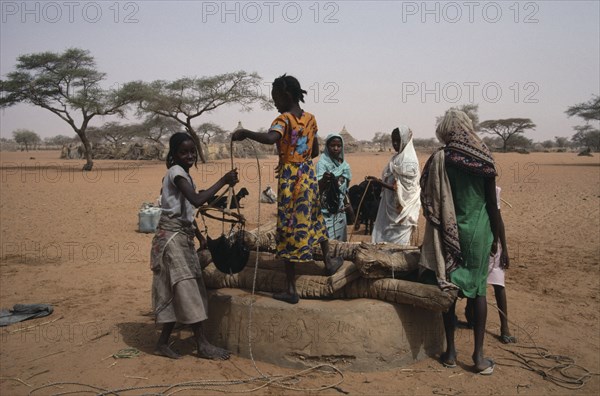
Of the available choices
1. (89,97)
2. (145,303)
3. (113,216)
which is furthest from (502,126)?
(145,303)

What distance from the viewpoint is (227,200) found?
4008 millimetres

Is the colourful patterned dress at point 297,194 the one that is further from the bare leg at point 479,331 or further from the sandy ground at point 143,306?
the bare leg at point 479,331

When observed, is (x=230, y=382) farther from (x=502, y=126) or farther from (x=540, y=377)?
(x=502, y=126)

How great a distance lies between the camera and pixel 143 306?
556cm

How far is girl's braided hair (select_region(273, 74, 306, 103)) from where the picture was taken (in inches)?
142

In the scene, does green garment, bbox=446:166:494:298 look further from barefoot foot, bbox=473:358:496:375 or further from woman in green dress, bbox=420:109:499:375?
barefoot foot, bbox=473:358:496:375

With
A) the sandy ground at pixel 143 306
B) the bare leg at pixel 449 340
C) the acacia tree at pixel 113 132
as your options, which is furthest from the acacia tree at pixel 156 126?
the bare leg at pixel 449 340

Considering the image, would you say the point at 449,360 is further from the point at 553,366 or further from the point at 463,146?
the point at 463,146

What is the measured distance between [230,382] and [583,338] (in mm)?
3387

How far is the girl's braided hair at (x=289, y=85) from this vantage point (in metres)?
3.60

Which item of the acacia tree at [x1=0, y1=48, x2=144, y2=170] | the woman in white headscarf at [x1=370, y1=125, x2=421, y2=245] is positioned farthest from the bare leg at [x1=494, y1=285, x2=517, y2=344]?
the acacia tree at [x1=0, y1=48, x2=144, y2=170]

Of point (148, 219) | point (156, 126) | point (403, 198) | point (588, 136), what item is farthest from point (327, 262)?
point (588, 136)

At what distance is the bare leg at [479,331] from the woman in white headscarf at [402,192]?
2222 millimetres

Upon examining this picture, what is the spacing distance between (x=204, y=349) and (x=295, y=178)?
156 cm
